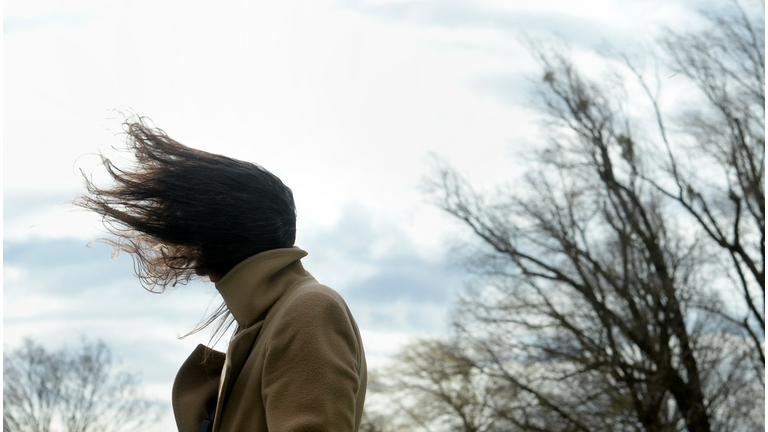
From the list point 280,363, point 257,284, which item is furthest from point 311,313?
point 257,284

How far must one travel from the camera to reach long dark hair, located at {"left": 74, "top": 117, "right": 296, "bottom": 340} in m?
1.71

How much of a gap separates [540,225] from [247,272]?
1374 centimetres

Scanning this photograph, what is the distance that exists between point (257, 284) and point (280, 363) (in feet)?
0.88

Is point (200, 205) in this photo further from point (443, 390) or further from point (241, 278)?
point (443, 390)

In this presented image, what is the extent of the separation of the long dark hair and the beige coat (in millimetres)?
59

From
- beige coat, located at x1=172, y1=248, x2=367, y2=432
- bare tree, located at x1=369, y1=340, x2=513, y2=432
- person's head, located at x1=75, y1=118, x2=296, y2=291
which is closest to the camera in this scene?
beige coat, located at x1=172, y1=248, x2=367, y2=432

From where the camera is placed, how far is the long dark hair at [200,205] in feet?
5.61

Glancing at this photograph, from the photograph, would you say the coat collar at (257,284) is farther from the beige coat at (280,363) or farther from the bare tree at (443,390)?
the bare tree at (443,390)

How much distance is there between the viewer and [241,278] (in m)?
1.72

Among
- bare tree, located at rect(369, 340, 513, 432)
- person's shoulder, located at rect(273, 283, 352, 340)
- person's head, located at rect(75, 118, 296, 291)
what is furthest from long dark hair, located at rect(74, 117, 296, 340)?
bare tree, located at rect(369, 340, 513, 432)

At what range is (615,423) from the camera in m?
12.9

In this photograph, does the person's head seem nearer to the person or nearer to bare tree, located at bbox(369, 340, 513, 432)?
the person

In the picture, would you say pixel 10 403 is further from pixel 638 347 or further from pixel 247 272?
pixel 247 272

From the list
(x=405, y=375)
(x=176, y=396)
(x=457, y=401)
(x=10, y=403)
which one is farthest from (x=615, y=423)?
(x=10, y=403)
